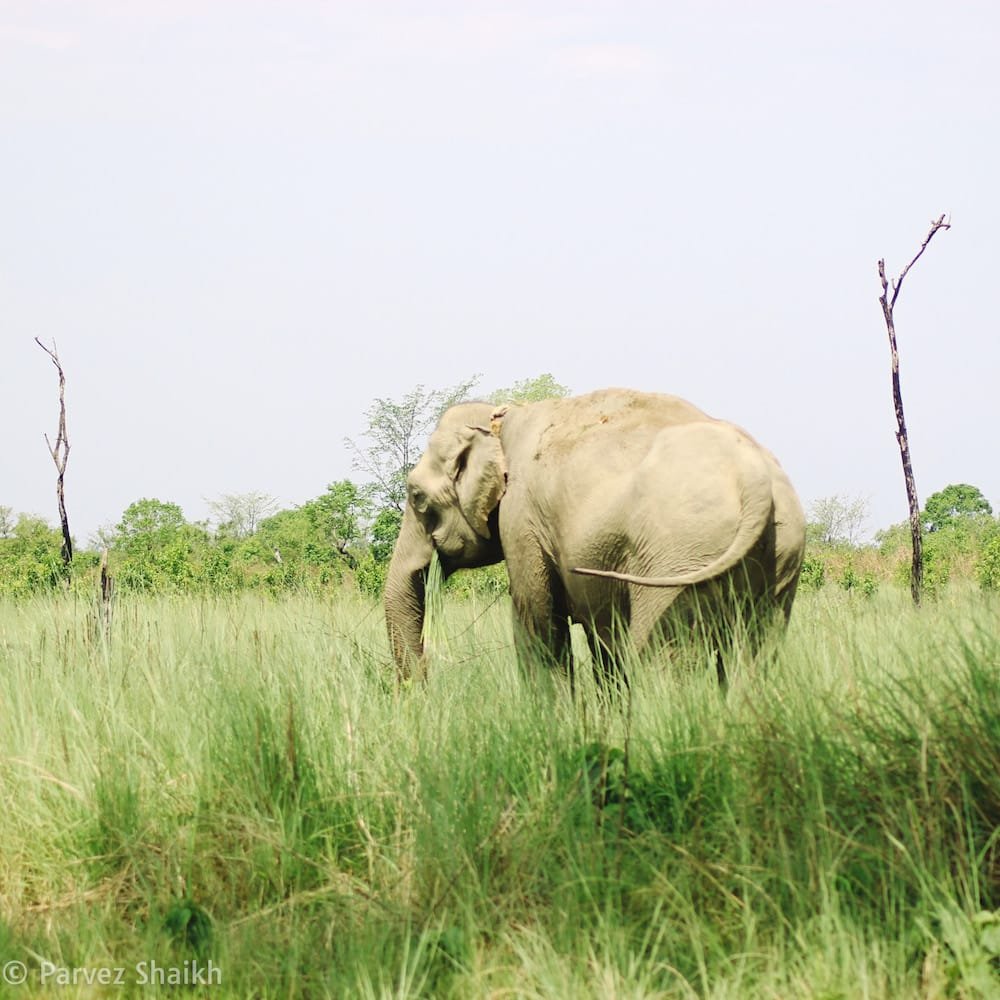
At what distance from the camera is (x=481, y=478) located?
297 inches

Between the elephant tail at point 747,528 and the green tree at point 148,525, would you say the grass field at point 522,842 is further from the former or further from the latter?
the green tree at point 148,525

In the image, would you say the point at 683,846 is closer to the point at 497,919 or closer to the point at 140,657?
the point at 497,919

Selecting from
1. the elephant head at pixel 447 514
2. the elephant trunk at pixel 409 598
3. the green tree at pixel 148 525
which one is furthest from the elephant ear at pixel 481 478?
the green tree at pixel 148 525

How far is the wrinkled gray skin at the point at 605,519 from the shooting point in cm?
597

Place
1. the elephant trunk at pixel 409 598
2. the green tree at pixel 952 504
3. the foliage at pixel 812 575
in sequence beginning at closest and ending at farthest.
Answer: the elephant trunk at pixel 409 598 → the foliage at pixel 812 575 → the green tree at pixel 952 504

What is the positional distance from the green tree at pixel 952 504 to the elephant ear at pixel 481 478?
2840 centimetres

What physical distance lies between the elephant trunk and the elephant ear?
0.49 metres

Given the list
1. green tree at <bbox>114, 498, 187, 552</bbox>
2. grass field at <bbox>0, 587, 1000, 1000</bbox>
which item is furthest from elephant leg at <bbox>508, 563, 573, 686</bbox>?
green tree at <bbox>114, 498, 187, 552</bbox>

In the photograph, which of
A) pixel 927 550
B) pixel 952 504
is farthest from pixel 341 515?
pixel 952 504

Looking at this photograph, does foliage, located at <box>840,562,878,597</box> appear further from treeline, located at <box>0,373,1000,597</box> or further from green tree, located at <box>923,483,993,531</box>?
green tree, located at <box>923,483,993,531</box>

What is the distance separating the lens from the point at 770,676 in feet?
17.3

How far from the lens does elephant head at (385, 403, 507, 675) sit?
24.8 feet

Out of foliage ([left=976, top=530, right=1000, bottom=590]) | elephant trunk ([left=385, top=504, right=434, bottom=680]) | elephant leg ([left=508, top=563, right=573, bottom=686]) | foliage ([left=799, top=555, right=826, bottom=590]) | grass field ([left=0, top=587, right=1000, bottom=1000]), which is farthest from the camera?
foliage ([left=799, top=555, right=826, bottom=590])

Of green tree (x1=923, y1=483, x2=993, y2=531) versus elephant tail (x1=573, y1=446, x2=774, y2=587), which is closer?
elephant tail (x1=573, y1=446, x2=774, y2=587)
